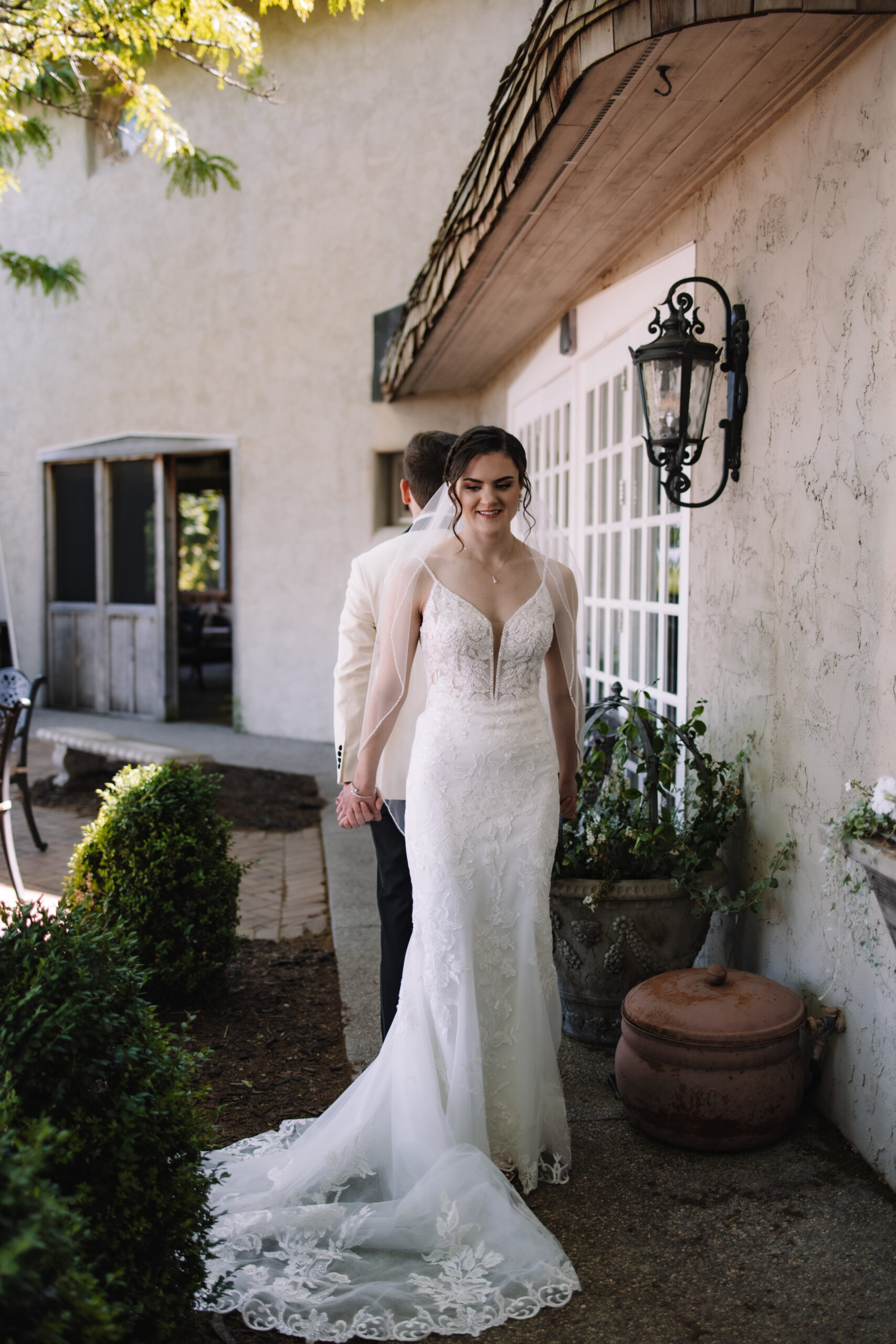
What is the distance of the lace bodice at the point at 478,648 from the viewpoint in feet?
9.82

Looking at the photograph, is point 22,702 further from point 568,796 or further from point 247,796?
point 568,796

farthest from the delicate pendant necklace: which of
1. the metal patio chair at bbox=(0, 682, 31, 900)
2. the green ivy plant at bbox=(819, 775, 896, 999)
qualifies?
the metal patio chair at bbox=(0, 682, 31, 900)

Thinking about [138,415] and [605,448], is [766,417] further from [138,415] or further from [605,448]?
[138,415]

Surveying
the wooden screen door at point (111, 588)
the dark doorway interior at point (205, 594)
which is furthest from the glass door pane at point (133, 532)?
the dark doorway interior at point (205, 594)

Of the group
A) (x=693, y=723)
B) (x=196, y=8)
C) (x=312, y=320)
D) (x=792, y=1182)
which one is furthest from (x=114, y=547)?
(x=792, y=1182)

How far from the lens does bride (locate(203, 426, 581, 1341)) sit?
9.09ft

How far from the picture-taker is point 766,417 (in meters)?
3.52

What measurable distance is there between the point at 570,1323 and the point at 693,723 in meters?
2.04

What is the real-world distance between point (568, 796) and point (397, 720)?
60cm

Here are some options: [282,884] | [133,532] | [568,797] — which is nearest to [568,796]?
[568,797]

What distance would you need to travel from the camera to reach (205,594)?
1984cm

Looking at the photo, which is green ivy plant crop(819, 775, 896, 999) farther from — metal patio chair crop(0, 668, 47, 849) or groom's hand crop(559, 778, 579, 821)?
metal patio chair crop(0, 668, 47, 849)

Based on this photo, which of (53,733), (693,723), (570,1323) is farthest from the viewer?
(53,733)

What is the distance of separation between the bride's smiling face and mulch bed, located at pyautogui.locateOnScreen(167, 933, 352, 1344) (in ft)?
5.60
